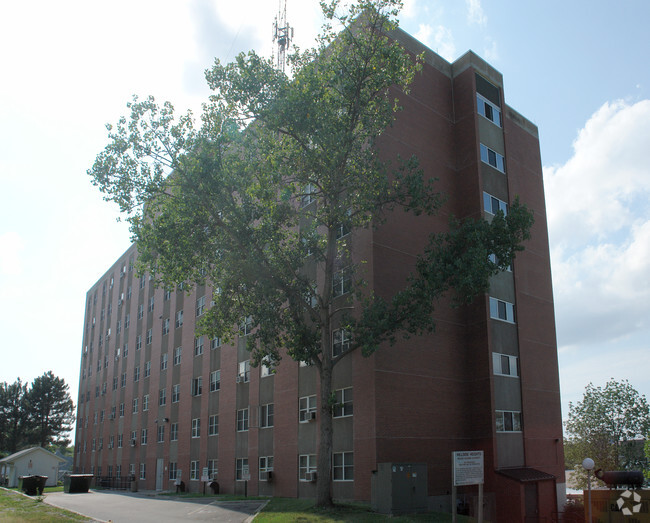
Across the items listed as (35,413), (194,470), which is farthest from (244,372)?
(35,413)

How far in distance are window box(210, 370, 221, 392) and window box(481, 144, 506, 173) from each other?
21.3 meters

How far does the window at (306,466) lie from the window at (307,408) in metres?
1.76

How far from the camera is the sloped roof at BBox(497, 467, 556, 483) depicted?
28.0m

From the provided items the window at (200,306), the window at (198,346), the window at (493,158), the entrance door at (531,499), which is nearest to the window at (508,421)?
the entrance door at (531,499)

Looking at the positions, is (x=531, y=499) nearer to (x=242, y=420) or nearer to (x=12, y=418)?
(x=242, y=420)

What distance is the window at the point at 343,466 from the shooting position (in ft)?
89.7

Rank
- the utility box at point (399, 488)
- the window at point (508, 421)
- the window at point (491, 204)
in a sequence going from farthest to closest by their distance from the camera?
1. the window at point (491, 204)
2. the window at point (508, 421)
3. the utility box at point (399, 488)

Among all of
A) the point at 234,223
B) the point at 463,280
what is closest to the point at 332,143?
the point at 234,223

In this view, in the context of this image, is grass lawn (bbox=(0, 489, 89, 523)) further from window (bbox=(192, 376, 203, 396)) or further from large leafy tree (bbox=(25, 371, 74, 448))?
large leafy tree (bbox=(25, 371, 74, 448))

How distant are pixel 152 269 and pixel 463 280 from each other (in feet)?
42.9

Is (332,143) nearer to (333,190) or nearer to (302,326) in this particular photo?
(333,190)

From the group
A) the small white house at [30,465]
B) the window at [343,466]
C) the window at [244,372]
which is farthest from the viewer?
the small white house at [30,465]

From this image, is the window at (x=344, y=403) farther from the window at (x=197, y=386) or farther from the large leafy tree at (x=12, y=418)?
the large leafy tree at (x=12, y=418)

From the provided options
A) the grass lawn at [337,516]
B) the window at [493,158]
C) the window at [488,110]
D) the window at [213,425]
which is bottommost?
the grass lawn at [337,516]
